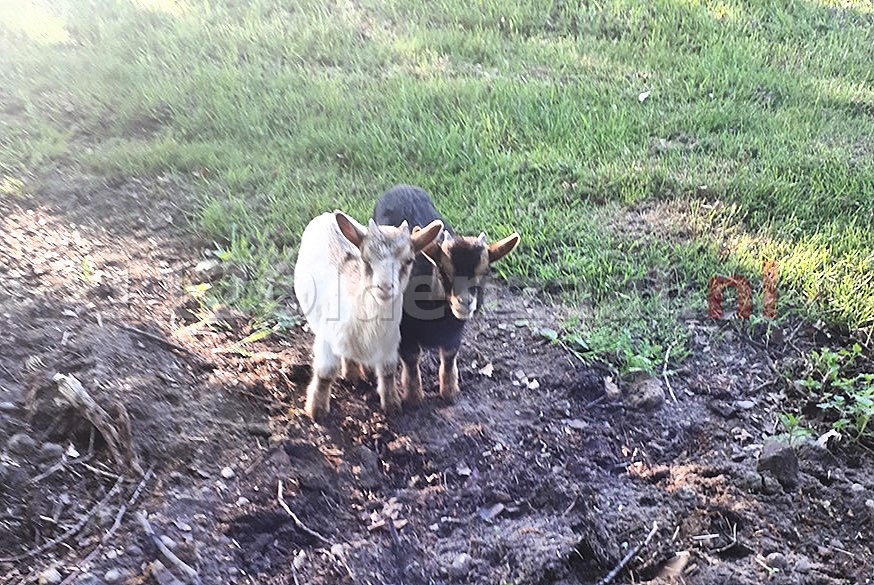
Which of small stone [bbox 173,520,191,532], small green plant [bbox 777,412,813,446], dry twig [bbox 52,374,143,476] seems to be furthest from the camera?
small green plant [bbox 777,412,813,446]

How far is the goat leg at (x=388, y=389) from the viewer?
380 centimetres

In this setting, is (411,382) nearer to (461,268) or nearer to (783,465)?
(461,268)

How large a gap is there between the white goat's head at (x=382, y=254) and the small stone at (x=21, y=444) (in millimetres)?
1392

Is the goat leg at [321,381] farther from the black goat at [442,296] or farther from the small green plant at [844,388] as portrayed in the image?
the small green plant at [844,388]

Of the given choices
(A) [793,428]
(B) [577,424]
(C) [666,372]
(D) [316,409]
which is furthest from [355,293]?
(A) [793,428]

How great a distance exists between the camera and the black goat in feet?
11.8

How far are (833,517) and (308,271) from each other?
2384 mm

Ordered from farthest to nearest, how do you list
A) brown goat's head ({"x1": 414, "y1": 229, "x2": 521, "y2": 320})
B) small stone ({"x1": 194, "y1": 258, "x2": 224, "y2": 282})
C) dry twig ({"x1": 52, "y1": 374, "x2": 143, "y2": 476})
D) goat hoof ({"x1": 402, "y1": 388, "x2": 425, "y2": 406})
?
small stone ({"x1": 194, "y1": 258, "x2": 224, "y2": 282})
goat hoof ({"x1": 402, "y1": 388, "x2": 425, "y2": 406})
brown goat's head ({"x1": 414, "y1": 229, "x2": 521, "y2": 320})
dry twig ({"x1": 52, "y1": 374, "x2": 143, "y2": 476})

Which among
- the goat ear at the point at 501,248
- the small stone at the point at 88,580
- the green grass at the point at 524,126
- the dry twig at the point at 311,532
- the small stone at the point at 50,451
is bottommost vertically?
the dry twig at the point at 311,532

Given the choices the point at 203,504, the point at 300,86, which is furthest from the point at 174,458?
the point at 300,86

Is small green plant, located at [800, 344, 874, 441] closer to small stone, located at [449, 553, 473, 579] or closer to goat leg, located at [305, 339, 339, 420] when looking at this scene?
small stone, located at [449, 553, 473, 579]

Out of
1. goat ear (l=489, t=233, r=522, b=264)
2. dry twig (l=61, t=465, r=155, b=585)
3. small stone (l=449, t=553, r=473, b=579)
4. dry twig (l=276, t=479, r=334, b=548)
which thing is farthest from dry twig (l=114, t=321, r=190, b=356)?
small stone (l=449, t=553, r=473, b=579)

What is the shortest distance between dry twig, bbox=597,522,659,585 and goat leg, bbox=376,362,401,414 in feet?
3.99

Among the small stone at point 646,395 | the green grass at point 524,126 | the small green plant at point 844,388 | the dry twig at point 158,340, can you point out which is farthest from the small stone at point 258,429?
the small green plant at point 844,388
